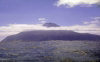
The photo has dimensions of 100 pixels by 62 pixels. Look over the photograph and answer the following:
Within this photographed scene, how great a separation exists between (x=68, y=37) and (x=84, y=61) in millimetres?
139635

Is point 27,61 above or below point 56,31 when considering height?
below

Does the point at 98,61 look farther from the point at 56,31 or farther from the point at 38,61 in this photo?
the point at 56,31

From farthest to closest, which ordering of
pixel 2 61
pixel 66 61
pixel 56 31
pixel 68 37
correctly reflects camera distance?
pixel 56 31 < pixel 68 37 < pixel 2 61 < pixel 66 61

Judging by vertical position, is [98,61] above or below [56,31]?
below

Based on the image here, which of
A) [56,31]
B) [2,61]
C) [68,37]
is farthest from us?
[56,31]

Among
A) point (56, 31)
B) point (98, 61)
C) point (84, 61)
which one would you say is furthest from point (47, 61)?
point (56, 31)

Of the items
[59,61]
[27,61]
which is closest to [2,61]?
[27,61]

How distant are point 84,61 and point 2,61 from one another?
8933mm

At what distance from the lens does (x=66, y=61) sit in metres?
18.0

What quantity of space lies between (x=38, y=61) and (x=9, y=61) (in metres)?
3.14

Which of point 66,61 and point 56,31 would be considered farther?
point 56,31

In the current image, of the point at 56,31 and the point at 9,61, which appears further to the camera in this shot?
the point at 56,31

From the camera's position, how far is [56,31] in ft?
634

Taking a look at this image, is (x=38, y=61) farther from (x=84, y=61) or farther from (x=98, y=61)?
(x=98, y=61)
